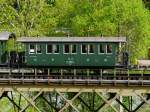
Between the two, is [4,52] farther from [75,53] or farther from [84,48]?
[84,48]

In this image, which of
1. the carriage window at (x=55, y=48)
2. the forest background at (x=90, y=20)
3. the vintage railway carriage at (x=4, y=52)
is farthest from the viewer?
the forest background at (x=90, y=20)

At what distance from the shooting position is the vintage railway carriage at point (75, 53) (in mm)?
46906

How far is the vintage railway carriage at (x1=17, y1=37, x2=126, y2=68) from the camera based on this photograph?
46.9 metres

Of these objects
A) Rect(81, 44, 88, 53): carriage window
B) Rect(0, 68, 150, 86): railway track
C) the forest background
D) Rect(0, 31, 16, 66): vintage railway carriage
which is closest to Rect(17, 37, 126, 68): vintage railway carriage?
Rect(81, 44, 88, 53): carriage window

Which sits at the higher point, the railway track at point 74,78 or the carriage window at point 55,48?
the carriage window at point 55,48

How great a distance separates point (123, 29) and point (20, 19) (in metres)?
10.7

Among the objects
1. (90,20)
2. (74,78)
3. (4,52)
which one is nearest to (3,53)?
(4,52)

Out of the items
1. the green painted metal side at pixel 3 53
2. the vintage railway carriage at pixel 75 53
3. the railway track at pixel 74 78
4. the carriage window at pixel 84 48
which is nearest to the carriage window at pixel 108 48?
the vintage railway carriage at pixel 75 53

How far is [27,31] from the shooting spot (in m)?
60.5

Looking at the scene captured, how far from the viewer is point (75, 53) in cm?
4712

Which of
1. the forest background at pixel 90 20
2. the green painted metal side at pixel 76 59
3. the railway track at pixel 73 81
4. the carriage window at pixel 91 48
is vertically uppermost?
the forest background at pixel 90 20

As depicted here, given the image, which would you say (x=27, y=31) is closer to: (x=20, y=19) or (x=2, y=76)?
(x=20, y=19)

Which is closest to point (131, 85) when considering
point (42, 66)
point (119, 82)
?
point (119, 82)

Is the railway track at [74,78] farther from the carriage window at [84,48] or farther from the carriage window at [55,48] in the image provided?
the carriage window at [55,48]
